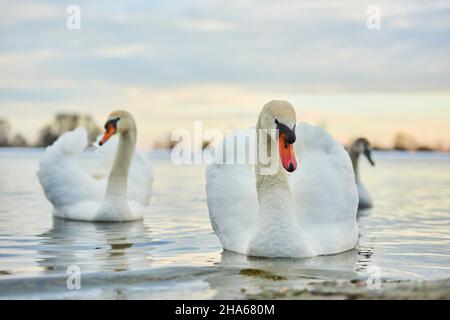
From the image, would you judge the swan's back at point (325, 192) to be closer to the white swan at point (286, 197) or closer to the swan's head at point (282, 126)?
the white swan at point (286, 197)

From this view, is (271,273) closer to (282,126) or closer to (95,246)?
(282,126)

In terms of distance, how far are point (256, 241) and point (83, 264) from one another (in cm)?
190

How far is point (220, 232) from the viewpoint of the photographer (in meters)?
10.3

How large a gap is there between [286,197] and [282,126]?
997 millimetres

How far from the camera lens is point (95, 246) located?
11.0 metres

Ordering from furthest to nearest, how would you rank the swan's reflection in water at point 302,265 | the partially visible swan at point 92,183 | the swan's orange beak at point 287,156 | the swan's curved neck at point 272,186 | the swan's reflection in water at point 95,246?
the partially visible swan at point 92,183 < the swan's curved neck at point 272,186 < the swan's reflection in water at point 95,246 < the swan's orange beak at point 287,156 < the swan's reflection in water at point 302,265

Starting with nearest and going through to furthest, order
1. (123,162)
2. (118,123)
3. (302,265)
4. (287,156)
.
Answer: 1. (287,156)
2. (302,265)
3. (118,123)
4. (123,162)

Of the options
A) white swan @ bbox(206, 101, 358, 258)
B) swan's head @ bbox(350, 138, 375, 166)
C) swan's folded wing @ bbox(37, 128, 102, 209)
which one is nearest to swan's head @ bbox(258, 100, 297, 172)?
white swan @ bbox(206, 101, 358, 258)

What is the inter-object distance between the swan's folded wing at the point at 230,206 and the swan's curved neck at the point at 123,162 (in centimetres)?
429

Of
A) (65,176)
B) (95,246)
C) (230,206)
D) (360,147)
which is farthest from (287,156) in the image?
(360,147)

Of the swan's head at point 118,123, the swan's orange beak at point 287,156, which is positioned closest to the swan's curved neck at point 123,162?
the swan's head at point 118,123

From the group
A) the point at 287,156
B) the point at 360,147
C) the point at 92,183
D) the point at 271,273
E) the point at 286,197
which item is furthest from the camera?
the point at 360,147

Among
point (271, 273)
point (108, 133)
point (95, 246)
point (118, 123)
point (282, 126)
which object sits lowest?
point (95, 246)

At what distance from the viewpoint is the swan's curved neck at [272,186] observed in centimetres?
966
